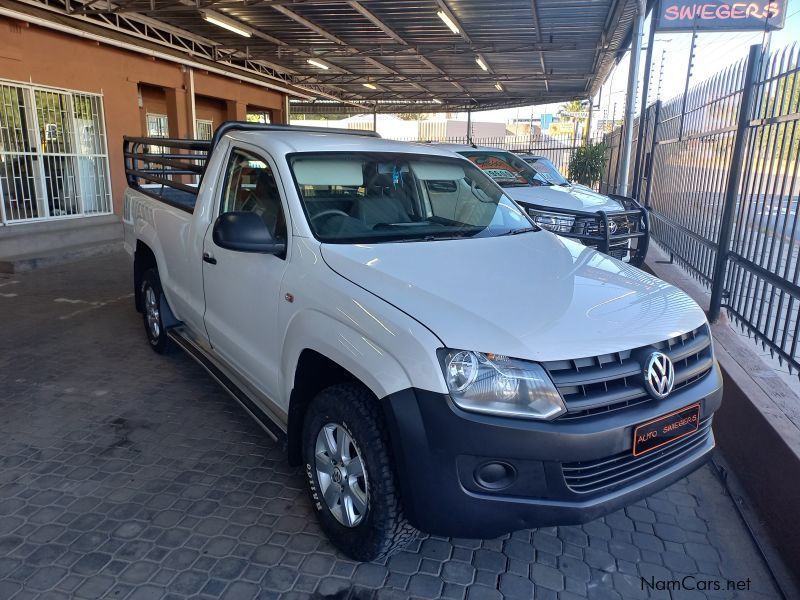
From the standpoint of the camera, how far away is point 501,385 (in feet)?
7.33

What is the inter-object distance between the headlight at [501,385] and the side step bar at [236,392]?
126 cm

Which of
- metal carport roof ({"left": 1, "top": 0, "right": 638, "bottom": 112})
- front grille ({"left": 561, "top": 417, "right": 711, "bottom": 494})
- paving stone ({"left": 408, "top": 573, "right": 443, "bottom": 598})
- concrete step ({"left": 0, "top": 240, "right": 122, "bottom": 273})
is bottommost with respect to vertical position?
paving stone ({"left": 408, "top": 573, "right": 443, "bottom": 598})

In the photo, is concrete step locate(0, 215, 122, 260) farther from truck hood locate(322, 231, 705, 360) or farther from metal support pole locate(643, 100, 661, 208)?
metal support pole locate(643, 100, 661, 208)

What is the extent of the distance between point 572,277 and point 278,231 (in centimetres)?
155

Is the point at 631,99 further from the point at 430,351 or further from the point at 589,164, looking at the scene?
the point at 430,351

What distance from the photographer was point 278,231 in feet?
10.8

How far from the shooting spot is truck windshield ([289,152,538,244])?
325 centimetres

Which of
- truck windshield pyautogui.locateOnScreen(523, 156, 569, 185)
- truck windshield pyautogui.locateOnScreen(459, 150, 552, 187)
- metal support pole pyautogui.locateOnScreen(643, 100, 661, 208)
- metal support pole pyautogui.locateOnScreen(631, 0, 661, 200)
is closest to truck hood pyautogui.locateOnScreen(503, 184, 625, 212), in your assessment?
truck windshield pyautogui.locateOnScreen(459, 150, 552, 187)

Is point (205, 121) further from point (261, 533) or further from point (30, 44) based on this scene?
point (261, 533)

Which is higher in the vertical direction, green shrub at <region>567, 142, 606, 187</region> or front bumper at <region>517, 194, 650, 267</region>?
green shrub at <region>567, 142, 606, 187</region>

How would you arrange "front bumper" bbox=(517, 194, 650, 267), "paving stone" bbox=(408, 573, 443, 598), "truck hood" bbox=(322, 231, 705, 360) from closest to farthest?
"truck hood" bbox=(322, 231, 705, 360), "paving stone" bbox=(408, 573, 443, 598), "front bumper" bbox=(517, 194, 650, 267)

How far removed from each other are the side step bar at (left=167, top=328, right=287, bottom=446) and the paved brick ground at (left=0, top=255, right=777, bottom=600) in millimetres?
375

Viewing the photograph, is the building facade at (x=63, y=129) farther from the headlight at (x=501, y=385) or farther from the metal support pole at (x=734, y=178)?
the metal support pole at (x=734, y=178)

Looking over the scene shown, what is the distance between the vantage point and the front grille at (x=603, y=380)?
2.26 meters
